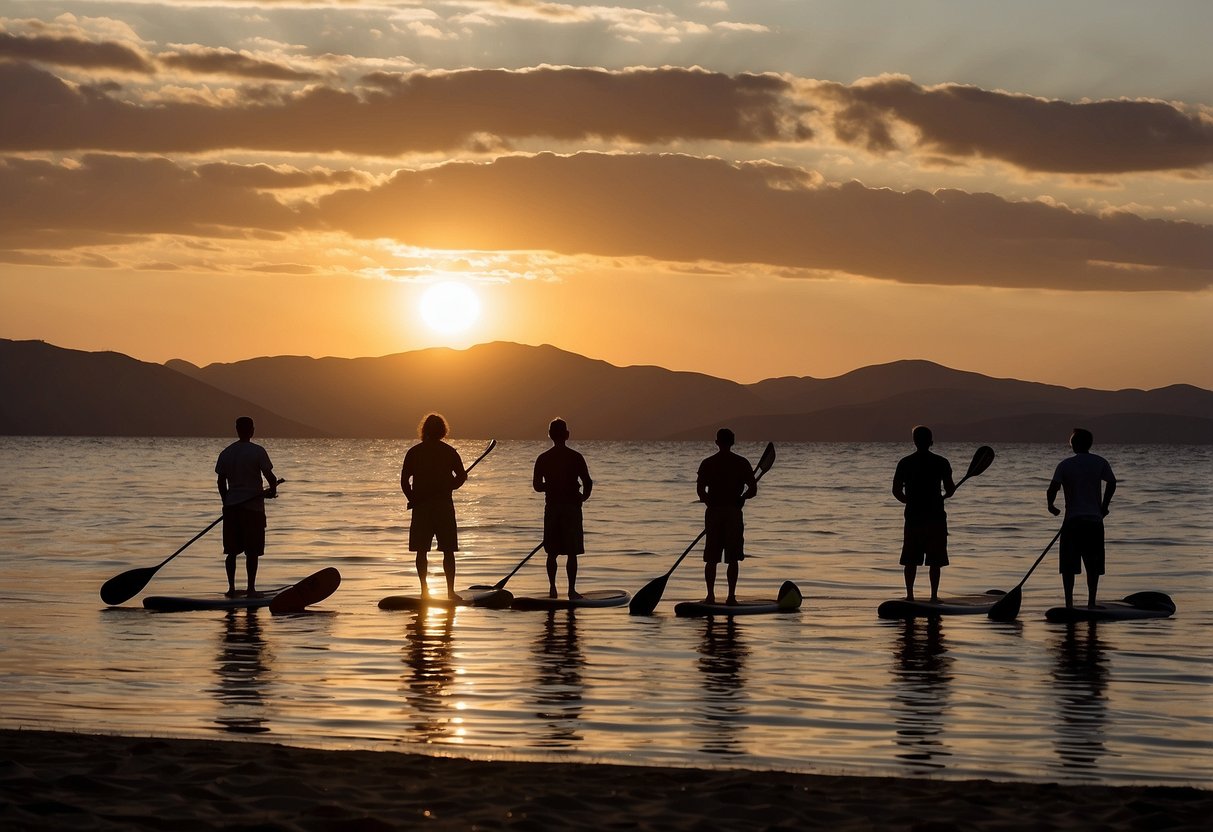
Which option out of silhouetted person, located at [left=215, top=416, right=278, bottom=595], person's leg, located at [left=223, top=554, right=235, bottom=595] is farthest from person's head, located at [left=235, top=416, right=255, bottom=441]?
person's leg, located at [left=223, top=554, right=235, bottom=595]

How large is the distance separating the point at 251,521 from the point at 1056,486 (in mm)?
9081

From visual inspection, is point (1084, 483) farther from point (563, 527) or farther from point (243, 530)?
point (243, 530)

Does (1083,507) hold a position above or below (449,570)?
above

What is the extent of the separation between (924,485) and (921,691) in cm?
564

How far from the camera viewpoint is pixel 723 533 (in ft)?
57.2

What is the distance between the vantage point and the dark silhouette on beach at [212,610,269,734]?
10328mm

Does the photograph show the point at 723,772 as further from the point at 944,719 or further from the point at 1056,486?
the point at 1056,486

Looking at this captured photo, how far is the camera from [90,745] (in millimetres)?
9000

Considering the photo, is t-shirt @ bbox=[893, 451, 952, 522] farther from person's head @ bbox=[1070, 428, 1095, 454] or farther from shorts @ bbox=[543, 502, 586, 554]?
shorts @ bbox=[543, 502, 586, 554]

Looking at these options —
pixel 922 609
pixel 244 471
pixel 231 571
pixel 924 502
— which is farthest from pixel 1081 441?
pixel 231 571

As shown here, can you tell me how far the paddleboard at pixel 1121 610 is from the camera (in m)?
17.0

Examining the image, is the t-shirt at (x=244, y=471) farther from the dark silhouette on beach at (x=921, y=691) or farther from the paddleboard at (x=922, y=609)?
the dark silhouette on beach at (x=921, y=691)

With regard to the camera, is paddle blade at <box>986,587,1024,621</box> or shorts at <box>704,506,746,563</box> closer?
paddle blade at <box>986,587,1024,621</box>

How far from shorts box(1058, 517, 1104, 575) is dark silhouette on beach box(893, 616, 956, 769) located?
1609mm
